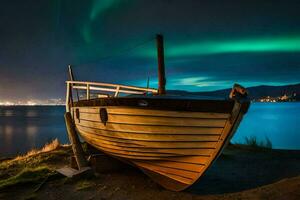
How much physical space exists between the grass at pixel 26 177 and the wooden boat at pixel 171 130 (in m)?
2.16

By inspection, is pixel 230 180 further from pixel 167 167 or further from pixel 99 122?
pixel 99 122

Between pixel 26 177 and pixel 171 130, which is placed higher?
pixel 171 130

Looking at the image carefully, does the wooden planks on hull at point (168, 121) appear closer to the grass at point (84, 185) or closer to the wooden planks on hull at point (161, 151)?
the wooden planks on hull at point (161, 151)

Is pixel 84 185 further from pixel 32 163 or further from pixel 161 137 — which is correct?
pixel 32 163

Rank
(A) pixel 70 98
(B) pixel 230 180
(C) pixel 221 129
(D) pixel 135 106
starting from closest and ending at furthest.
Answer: (C) pixel 221 129 → (D) pixel 135 106 → (B) pixel 230 180 → (A) pixel 70 98

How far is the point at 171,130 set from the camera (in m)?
4.86

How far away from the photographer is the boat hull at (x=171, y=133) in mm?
4582

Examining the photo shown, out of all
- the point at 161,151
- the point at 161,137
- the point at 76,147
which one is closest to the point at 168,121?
the point at 161,137

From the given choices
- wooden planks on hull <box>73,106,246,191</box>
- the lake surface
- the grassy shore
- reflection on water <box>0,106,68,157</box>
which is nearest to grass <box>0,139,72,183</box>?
the grassy shore

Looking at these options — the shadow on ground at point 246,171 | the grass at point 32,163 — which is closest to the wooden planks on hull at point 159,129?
the shadow on ground at point 246,171

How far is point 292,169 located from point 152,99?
18.5 ft

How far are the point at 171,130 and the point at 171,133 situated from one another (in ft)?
0.20

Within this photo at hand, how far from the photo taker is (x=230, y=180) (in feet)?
22.4

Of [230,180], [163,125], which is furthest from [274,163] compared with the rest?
[163,125]
